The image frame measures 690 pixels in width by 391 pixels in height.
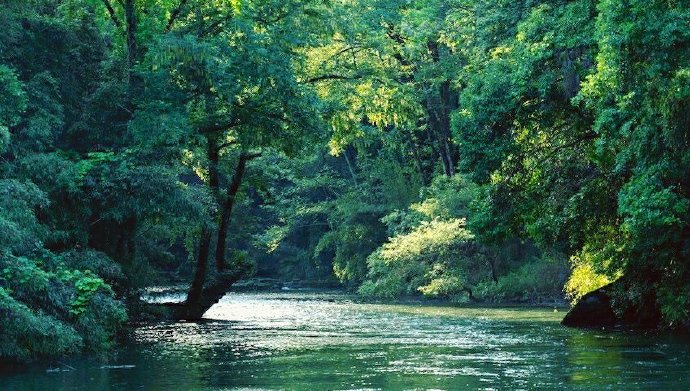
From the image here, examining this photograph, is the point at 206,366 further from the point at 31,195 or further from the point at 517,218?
the point at 517,218

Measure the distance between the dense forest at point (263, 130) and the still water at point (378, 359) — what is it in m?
1.24

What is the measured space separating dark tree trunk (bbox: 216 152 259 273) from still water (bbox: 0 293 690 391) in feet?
7.47

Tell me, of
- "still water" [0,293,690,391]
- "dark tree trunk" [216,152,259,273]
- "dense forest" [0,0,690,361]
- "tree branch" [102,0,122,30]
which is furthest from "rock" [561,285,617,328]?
"tree branch" [102,0,122,30]

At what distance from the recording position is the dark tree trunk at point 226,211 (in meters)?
32.7

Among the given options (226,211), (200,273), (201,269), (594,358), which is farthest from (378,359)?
(226,211)

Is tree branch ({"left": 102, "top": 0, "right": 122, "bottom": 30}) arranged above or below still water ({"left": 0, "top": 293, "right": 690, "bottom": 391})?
above

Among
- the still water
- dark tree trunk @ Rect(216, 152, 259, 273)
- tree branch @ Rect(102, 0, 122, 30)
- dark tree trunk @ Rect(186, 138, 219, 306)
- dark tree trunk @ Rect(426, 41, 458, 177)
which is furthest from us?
dark tree trunk @ Rect(426, 41, 458, 177)

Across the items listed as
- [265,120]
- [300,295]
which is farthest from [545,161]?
[300,295]

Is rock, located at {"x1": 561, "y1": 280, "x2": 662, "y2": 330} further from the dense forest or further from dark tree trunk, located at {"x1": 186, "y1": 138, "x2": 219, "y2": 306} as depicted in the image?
dark tree trunk, located at {"x1": 186, "y1": 138, "x2": 219, "y2": 306}

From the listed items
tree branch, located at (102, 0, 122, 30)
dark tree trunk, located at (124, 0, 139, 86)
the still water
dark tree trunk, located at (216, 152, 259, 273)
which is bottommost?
the still water

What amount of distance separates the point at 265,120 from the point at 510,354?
10.5 m

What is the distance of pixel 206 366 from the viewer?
18.7m

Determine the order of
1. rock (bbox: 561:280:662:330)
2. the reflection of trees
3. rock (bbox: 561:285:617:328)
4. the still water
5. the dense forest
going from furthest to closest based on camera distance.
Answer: rock (bbox: 561:285:617:328) → rock (bbox: 561:280:662:330) → the dense forest → the reflection of trees → the still water

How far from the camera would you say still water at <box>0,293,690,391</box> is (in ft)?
52.6
